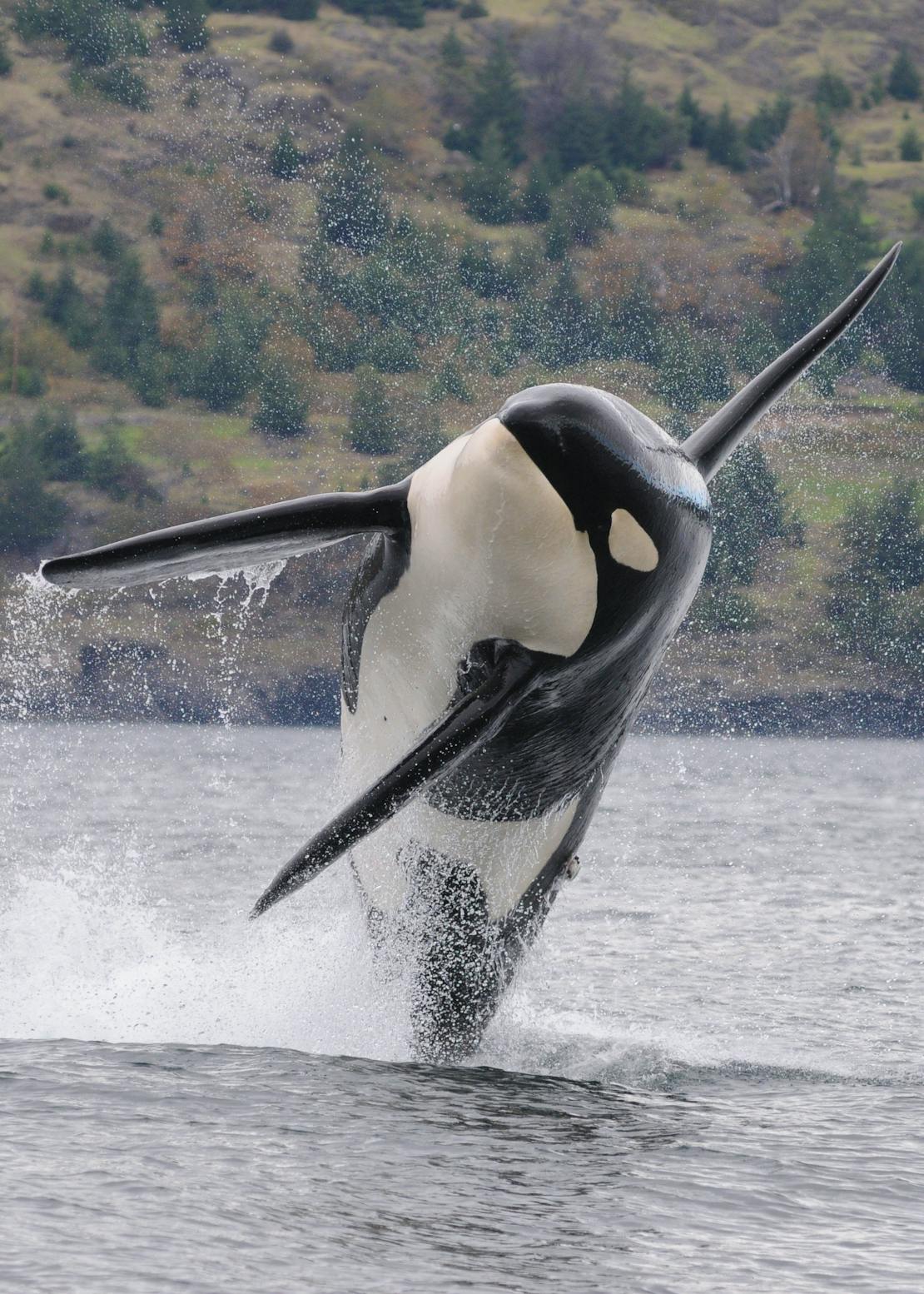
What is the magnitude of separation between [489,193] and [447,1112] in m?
186

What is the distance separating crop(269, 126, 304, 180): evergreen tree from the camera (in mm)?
188250

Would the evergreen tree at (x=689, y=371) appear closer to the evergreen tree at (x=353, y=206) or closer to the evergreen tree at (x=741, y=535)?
the evergreen tree at (x=741, y=535)

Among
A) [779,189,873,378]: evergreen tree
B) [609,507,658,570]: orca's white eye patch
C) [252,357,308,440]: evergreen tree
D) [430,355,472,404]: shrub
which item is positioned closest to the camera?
[609,507,658,570]: orca's white eye patch

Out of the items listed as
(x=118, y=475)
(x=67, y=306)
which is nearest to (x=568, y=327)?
(x=67, y=306)

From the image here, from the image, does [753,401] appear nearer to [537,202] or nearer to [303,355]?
[303,355]

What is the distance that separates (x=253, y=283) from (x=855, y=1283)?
167 metres

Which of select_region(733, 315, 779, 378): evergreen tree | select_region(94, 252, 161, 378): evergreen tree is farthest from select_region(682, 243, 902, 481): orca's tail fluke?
select_region(94, 252, 161, 378): evergreen tree

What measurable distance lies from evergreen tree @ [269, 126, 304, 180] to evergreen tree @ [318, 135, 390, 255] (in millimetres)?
3354

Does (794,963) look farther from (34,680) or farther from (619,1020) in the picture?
(34,680)

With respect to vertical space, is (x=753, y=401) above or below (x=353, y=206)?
above

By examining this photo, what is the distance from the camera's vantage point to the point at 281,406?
5827 inches

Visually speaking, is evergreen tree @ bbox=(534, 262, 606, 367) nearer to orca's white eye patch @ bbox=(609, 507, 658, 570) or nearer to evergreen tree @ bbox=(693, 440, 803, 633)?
evergreen tree @ bbox=(693, 440, 803, 633)

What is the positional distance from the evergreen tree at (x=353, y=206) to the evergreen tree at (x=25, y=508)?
54.4 metres

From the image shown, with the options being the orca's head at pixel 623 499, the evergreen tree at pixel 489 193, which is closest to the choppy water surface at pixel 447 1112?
the orca's head at pixel 623 499
